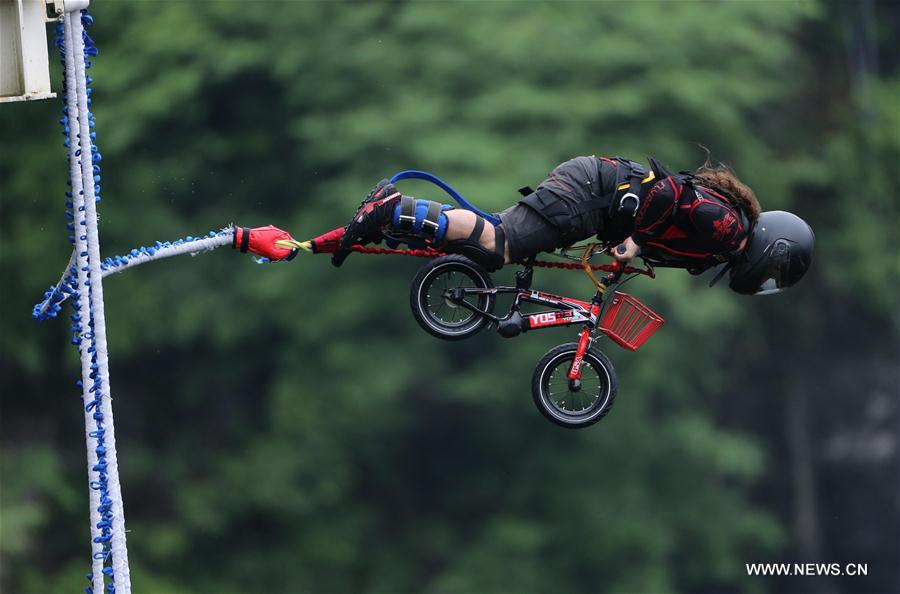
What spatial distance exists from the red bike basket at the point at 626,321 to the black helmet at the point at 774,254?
0.73 m

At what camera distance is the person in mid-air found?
933cm

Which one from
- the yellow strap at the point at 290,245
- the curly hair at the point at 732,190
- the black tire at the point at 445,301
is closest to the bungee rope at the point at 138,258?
the yellow strap at the point at 290,245

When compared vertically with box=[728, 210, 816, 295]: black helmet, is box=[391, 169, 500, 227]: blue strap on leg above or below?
above

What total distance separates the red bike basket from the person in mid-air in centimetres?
31

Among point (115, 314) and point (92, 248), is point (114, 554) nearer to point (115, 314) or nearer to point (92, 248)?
point (92, 248)

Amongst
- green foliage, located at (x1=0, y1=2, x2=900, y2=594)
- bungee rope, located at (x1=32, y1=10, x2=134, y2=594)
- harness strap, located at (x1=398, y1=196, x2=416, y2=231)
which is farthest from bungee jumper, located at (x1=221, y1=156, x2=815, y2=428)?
green foliage, located at (x1=0, y1=2, x2=900, y2=594)

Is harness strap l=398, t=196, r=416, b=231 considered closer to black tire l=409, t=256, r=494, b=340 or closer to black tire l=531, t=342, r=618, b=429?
black tire l=409, t=256, r=494, b=340

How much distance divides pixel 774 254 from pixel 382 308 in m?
17.4

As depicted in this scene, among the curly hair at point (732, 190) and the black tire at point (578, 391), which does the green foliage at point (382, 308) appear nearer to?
the curly hair at point (732, 190)

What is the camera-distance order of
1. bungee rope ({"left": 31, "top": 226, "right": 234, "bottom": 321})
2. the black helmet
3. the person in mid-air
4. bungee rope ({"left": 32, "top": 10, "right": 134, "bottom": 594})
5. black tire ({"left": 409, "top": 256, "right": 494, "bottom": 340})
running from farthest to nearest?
1. the black helmet
2. black tire ({"left": 409, "top": 256, "right": 494, "bottom": 340})
3. the person in mid-air
4. bungee rope ({"left": 31, "top": 226, "right": 234, "bottom": 321})
5. bungee rope ({"left": 32, "top": 10, "right": 134, "bottom": 594})

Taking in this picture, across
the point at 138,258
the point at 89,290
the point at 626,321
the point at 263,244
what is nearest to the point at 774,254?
the point at 626,321

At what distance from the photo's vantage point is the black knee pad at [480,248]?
9344mm

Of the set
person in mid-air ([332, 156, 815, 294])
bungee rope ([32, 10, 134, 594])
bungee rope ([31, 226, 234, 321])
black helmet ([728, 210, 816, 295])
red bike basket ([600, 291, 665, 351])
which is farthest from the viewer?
black helmet ([728, 210, 816, 295])

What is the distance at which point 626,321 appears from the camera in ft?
31.7
